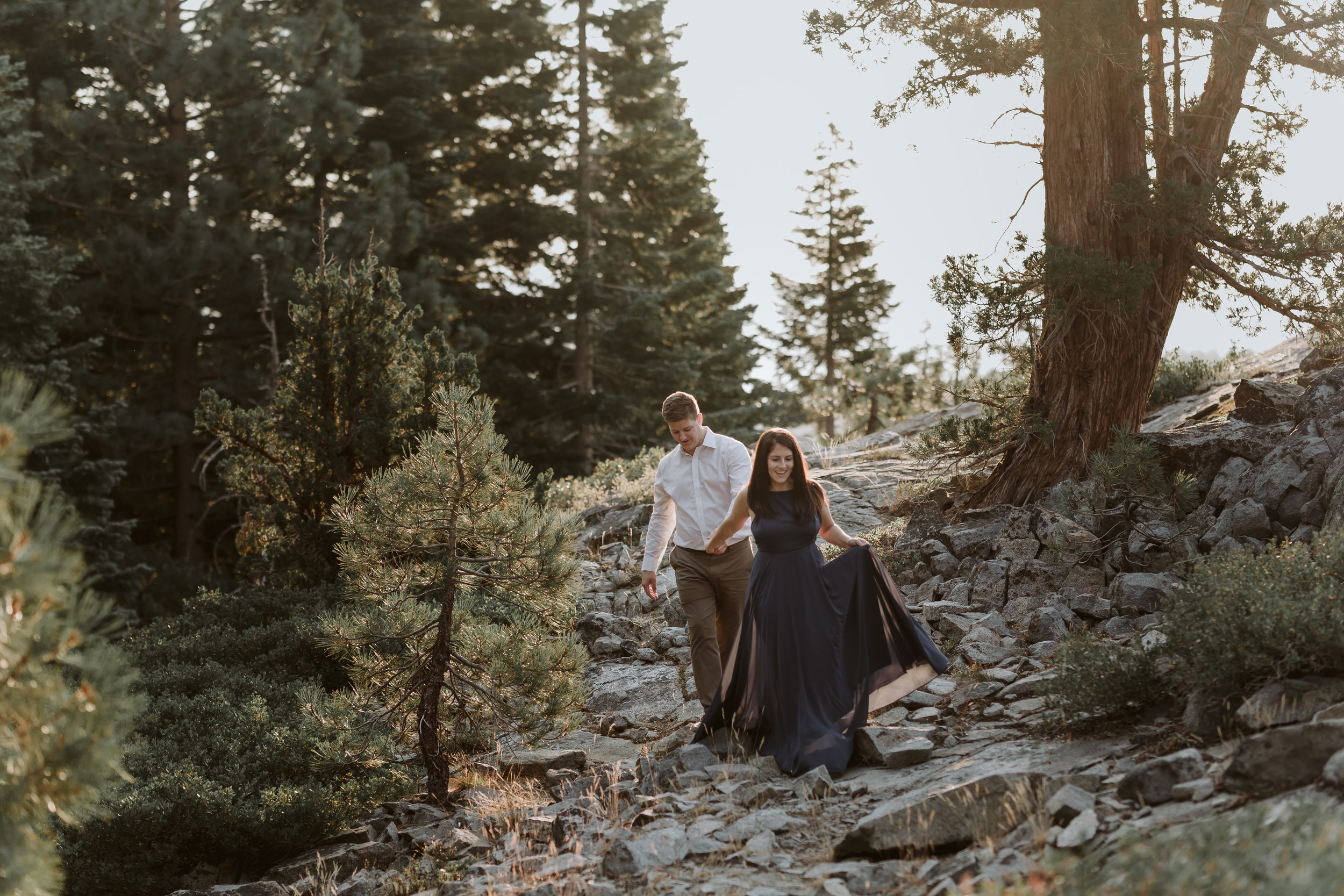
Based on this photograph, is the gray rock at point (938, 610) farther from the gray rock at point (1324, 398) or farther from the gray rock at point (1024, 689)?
the gray rock at point (1324, 398)

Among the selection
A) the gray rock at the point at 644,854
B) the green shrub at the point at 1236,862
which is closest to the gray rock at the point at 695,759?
the gray rock at the point at 644,854

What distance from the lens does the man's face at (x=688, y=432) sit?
20.2 ft

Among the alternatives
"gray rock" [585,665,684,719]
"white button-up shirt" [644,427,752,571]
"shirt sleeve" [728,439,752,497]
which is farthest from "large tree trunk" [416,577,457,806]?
"shirt sleeve" [728,439,752,497]

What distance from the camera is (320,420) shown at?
9.12 metres

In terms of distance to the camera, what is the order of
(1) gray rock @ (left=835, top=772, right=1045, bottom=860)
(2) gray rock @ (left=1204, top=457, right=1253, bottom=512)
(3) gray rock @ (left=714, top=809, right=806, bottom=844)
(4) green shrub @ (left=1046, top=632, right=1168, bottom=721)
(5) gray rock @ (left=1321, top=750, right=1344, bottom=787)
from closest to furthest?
(5) gray rock @ (left=1321, top=750, right=1344, bottom=787) < (1) gray rock @ (left=835, top=772, right=1045, bottom=860) < (3) gray rock @ (left=714, top=809, right=806, bottom=844) < (4) green shrub @ (left=1046, top=632, right=1168, bottom=721) < (2) gray rock @ (left=1204, top=457, right=1253, bottom=512)

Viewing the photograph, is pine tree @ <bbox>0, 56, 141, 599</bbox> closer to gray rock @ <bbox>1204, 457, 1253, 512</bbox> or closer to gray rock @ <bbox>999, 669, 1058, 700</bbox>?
gray rock @ <bbox>999, 669, 1058, 700</bbox>

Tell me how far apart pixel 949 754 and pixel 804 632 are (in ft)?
3.27

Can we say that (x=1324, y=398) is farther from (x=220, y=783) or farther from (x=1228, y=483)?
(x=220, y=783)

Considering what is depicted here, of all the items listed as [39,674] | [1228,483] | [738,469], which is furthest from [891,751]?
[1228,483]

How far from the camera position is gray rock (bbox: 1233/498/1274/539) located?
684 centimetres

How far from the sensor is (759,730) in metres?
5.63

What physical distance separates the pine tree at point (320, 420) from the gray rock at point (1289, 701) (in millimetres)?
7039

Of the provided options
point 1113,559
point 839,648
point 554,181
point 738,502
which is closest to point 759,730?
point 839,648

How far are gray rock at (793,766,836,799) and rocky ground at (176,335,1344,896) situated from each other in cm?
1
